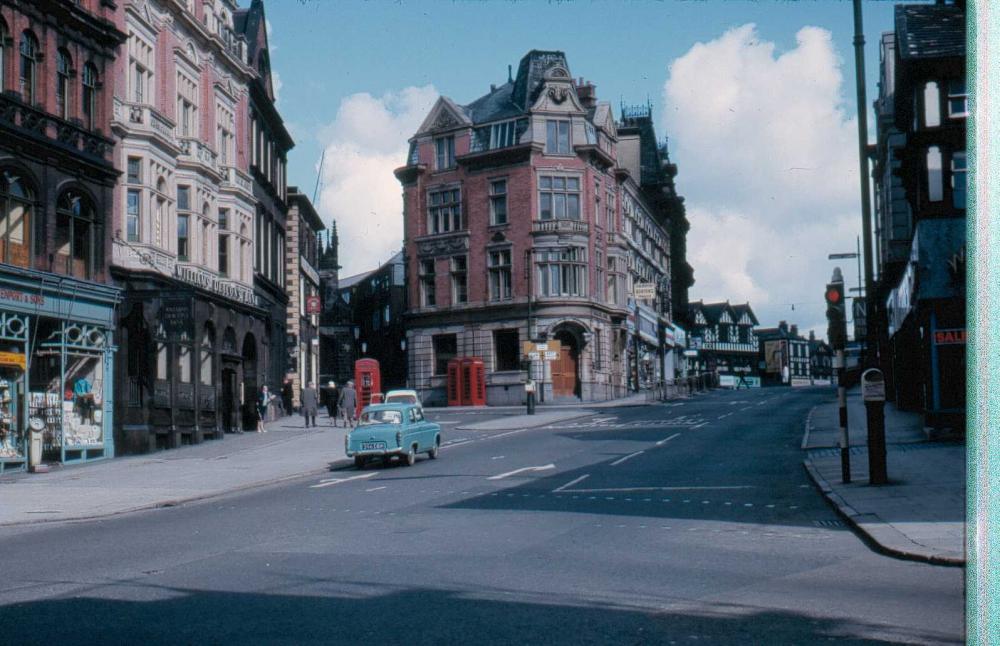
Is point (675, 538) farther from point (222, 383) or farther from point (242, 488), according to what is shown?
point (222, 383)

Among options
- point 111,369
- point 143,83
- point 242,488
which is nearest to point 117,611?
point 242,488

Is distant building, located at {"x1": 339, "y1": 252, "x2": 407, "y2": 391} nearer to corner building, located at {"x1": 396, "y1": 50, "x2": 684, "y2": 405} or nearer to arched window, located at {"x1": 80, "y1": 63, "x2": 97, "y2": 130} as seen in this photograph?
corner building, located at {"x1": 396, "y1": 50, "x2": 684, "y2": 405}

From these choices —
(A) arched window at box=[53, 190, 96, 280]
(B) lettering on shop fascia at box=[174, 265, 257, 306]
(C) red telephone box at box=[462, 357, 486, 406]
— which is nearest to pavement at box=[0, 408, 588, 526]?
(B) lettering on shop fascia at box=[174, 265, 257, 306]

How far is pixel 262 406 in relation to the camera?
4072cm

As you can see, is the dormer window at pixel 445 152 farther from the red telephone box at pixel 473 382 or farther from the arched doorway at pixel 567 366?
the arched doorway at pixel 567 366

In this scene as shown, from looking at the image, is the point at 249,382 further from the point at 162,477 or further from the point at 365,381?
the point at 162,477

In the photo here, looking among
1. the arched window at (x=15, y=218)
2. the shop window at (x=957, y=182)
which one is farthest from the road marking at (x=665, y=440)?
the arched window at (x=15, y=218)

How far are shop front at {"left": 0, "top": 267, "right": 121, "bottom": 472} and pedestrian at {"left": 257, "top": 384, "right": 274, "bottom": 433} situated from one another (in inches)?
390

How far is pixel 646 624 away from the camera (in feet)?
25.0

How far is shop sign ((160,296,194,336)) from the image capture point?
97.5 ft

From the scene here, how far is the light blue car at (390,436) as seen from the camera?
84.1 ft

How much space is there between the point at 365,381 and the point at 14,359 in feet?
81.0

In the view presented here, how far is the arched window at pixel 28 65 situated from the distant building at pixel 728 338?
10638cm

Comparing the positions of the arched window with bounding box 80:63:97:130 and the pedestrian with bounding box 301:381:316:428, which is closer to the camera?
the arched window with bounding box 80:63:97:130
